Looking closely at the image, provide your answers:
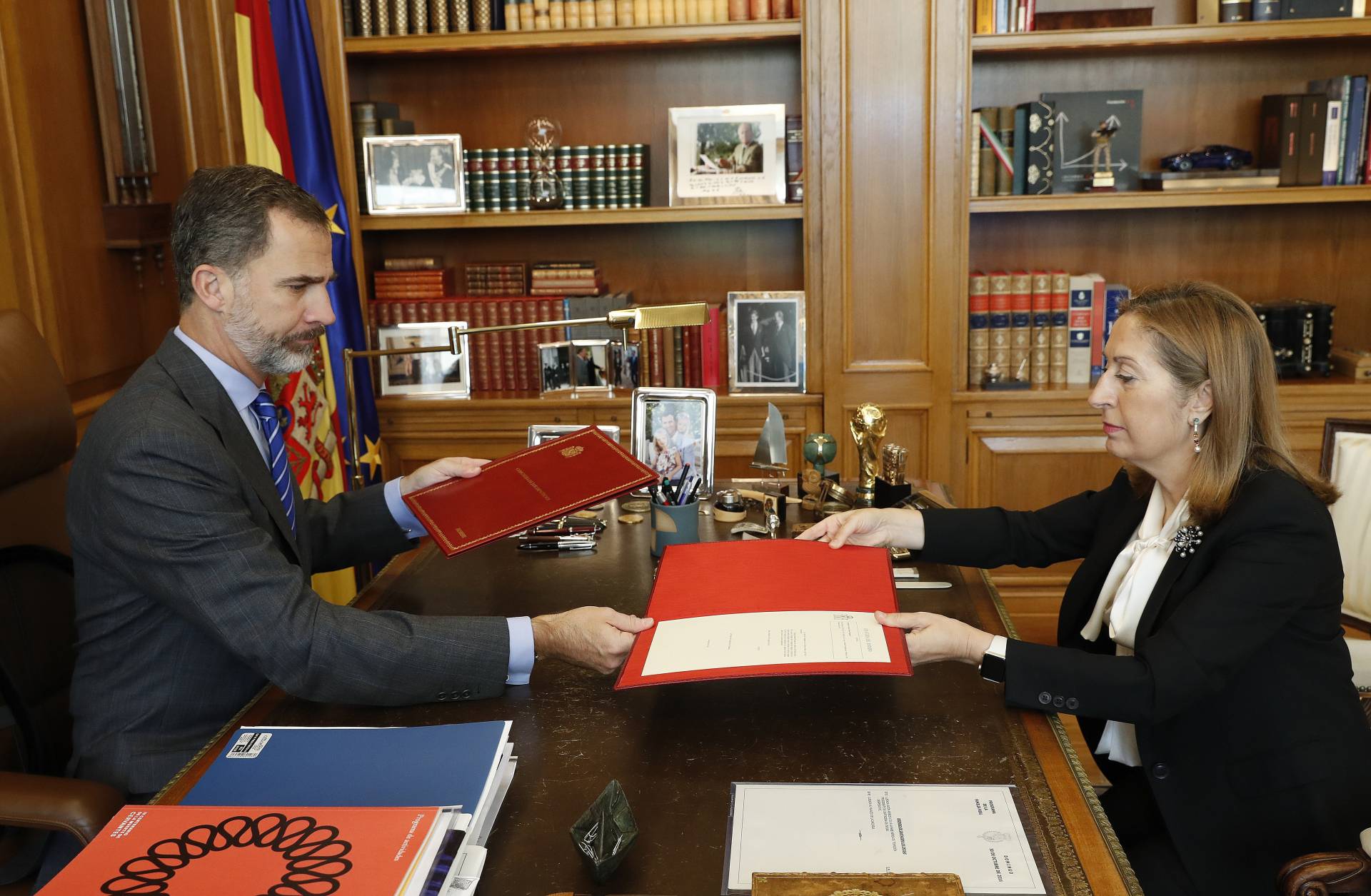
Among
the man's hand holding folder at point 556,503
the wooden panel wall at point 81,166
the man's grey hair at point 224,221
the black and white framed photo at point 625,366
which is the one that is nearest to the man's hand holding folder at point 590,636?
the man's hand holding folder at point 556,503

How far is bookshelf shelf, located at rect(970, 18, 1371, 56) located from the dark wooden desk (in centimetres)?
246

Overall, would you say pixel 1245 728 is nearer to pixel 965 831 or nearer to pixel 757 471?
pixel 965 831

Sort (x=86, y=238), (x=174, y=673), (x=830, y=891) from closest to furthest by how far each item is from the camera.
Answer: (x=830, y=891)
(x=174, y=673)
(x=86, y=238)

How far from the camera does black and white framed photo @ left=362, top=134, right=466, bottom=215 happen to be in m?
3.89

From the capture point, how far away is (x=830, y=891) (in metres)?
1.01

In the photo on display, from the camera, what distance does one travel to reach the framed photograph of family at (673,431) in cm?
248

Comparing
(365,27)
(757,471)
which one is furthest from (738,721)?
(365,27)

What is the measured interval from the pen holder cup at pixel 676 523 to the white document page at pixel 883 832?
83 centimetres

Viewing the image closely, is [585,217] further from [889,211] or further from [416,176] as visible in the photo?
[889,211]

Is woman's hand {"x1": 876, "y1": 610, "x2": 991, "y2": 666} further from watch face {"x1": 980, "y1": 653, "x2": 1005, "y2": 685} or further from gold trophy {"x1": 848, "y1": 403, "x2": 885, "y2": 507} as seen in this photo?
gold trophy {"x1": 848, "y1": 403, "x2": 885, "y2": 507}

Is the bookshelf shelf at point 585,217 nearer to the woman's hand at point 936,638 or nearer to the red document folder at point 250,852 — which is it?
the woman's hand at point 936,638

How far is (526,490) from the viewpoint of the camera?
2.00 m

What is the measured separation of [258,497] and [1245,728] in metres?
1.51

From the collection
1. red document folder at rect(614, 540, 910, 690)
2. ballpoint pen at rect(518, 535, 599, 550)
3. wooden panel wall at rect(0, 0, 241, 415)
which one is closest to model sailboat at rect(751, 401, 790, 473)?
ballpoint pen at rect(518, 535, 599, 550)
